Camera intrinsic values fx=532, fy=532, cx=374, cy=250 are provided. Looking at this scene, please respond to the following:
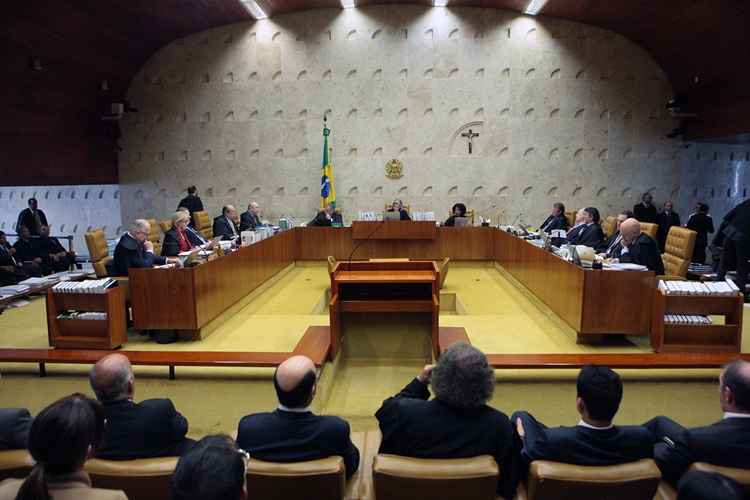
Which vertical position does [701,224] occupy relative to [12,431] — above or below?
above

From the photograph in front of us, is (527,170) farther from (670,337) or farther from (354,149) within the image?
(670,337)

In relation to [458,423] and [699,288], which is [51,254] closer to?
[458,423]

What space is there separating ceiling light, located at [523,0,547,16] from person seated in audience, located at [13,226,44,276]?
31.0ft

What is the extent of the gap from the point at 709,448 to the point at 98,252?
5.85 metres

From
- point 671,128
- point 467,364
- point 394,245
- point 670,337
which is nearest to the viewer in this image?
point 467,364

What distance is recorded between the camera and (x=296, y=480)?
1.72m

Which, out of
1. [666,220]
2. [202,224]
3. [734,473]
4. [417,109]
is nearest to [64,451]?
[734,473]

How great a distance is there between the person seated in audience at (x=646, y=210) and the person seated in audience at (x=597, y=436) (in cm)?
984

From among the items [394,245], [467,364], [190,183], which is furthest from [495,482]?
[190,183]

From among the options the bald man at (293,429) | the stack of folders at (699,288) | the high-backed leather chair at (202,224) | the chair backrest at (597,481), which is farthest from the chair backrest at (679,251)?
the high-backed leather chair at (202,224)

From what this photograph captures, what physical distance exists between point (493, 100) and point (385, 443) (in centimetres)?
986

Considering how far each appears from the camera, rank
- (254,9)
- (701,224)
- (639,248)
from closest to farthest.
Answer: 1. (639,248)
2. (701,224)
3. (254,9)

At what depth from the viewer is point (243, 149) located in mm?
11133

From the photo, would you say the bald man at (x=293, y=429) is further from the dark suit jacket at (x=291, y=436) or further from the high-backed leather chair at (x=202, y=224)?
the high-backed leather chair at (x=202, y=224)
